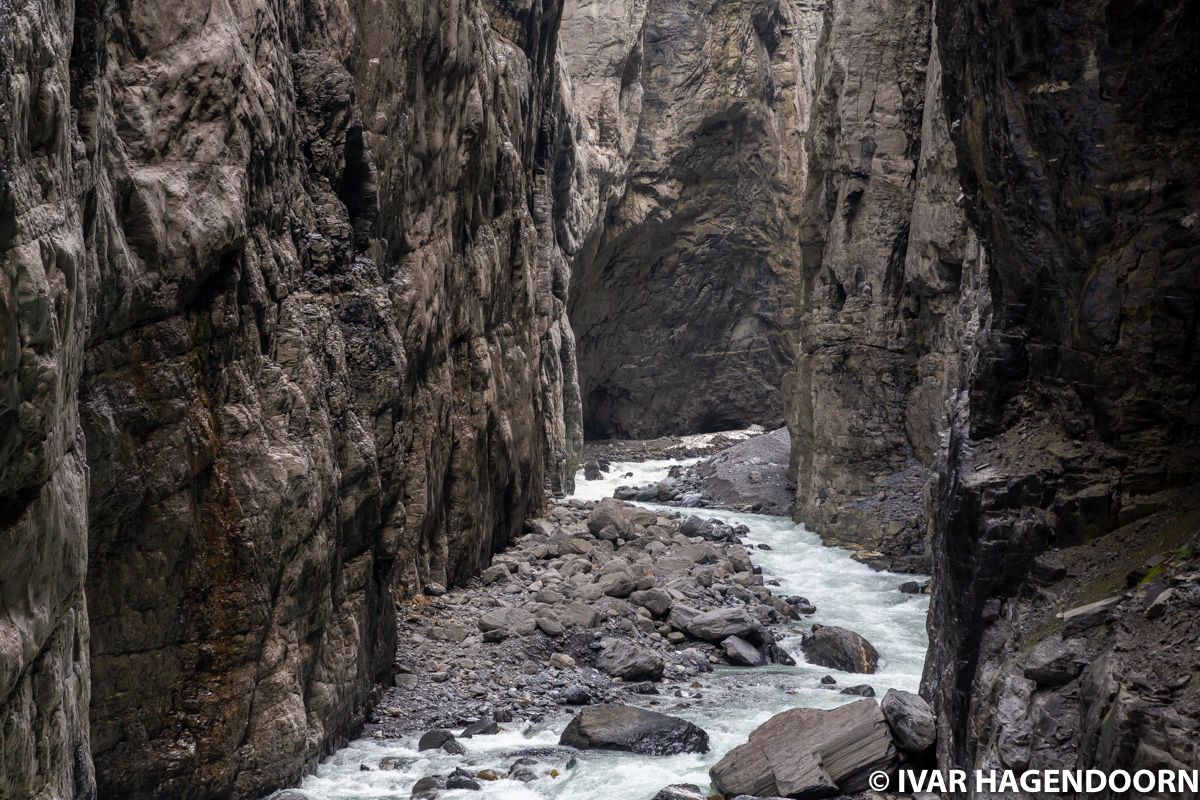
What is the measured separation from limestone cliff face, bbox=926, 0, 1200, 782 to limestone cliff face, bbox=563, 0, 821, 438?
3219 centimetres

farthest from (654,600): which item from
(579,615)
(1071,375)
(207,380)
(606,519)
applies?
(1071,375)

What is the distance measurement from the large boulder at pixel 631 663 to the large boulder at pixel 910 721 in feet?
16.1

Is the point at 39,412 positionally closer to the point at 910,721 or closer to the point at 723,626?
the point at 910,721

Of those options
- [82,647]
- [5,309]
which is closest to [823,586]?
[82,647]

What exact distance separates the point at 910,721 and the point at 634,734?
3371 millimetres

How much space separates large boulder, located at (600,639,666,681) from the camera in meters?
14.2

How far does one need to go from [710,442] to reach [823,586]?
24.2m

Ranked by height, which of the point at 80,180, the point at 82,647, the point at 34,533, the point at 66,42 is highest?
the point at 66,42

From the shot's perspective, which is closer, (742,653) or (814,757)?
(814,757)

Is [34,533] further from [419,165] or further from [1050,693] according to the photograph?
[419,165]

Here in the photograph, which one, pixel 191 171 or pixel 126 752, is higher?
pixel 191 171

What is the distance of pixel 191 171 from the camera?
28.5 feet

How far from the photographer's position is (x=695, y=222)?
150 ft

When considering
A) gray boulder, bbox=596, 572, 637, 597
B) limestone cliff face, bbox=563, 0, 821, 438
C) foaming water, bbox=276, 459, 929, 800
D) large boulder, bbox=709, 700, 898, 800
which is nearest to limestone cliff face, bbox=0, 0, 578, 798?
foaming water, bbox=276, 459, 929, 800
